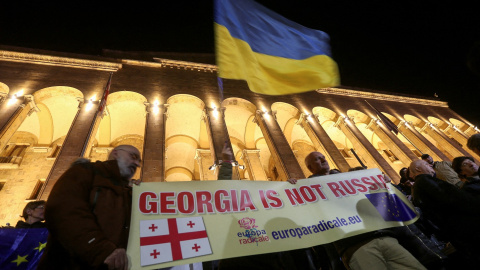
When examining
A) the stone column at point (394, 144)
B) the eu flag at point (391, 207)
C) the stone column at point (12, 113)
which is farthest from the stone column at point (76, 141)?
the stone column at point (394, 144)

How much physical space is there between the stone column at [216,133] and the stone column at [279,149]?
2.27 meters

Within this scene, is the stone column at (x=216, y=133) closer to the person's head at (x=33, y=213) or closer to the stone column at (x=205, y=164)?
the stone column at (x=205, y=164)

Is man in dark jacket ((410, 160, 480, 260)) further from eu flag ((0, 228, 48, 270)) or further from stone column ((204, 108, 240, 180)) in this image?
stone column ((204, 108, 240, 180))

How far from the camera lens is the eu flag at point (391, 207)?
3.66 meters

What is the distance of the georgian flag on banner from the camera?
2.42 m

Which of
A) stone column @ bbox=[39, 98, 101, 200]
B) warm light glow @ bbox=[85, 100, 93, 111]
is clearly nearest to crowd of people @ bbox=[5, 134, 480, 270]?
stone column @ bbox=[39, 98, 101, 200]

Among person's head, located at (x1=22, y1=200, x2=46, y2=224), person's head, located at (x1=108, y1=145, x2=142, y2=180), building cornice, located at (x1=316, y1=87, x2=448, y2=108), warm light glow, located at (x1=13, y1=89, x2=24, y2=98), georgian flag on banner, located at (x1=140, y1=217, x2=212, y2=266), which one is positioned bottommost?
georgian flag on banner, located at (x1=140, y1=217, x2=212, y2=266)

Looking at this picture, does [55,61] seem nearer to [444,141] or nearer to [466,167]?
[466,167]

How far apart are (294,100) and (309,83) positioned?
1142 centimetres

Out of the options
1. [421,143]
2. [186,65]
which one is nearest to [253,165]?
[186,65]

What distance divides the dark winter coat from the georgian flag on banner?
8.9 inches

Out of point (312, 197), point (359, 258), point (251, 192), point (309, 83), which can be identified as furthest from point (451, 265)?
point (309, 83)

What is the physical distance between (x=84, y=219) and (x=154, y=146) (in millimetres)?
9151

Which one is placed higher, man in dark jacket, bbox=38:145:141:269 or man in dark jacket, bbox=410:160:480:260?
man in dark jacket, bbox=38:145:141:269
